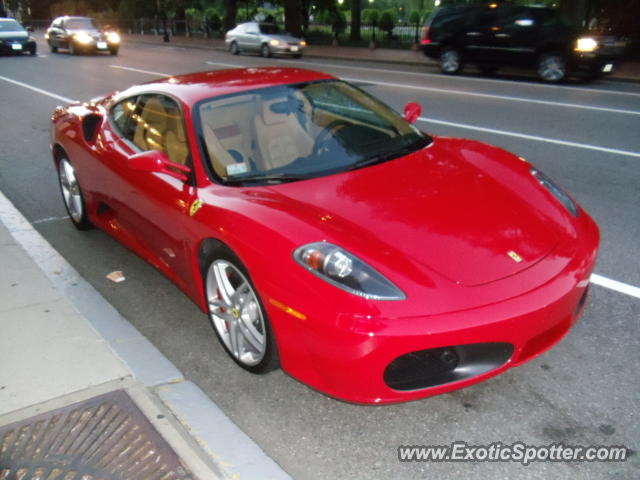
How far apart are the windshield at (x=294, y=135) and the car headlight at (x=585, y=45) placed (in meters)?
11.7

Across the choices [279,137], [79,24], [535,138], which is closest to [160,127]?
[279,137]

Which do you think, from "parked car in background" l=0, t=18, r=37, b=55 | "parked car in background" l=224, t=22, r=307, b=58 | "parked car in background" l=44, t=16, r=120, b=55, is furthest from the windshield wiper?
"parked car in background" l=0, t=18, r=37, b=55

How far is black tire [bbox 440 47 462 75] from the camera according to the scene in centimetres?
1655

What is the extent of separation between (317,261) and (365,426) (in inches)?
32.0

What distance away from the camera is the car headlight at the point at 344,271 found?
2543 millimetres

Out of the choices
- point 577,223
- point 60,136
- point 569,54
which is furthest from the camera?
point 569,54

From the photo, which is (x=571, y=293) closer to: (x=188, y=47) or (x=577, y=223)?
(x=577, y=223)

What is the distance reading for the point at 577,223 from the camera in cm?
319

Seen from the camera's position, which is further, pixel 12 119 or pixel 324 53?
pixel 324 53

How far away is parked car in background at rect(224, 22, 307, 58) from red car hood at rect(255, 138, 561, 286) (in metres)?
20.7

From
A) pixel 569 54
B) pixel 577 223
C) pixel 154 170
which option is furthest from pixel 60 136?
pixel 569 54

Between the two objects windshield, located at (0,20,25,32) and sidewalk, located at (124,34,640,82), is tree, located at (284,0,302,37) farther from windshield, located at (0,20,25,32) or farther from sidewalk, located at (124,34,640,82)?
windshield, located at (0,20,25,32)

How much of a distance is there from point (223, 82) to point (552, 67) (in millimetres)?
12396

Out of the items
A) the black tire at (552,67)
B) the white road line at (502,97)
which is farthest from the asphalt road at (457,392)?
the black tire at (552,67)
